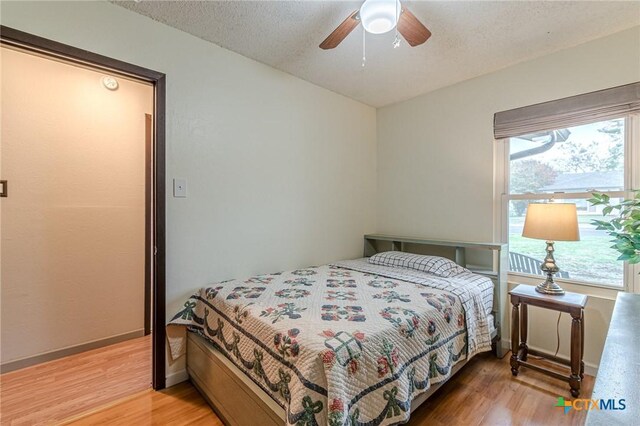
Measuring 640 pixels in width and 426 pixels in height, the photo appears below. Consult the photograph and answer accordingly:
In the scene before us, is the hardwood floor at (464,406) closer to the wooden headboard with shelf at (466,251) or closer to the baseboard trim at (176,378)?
the baseboard trim at (176,378)

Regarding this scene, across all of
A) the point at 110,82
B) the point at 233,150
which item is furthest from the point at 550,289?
the point at 110,82

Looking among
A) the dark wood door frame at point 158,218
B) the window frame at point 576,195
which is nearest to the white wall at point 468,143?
the window frame at point 576,195

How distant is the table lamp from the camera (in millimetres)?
1862

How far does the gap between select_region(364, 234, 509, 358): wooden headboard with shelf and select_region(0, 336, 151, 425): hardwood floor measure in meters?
2.38

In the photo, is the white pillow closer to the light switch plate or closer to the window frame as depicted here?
the window frame

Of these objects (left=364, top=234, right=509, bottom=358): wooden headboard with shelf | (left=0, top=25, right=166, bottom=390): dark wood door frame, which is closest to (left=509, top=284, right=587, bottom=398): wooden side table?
(left=364, top=234, right=509, bottom=358): wooden headboard with shelf

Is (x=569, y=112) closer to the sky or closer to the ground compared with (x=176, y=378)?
closer to the sky

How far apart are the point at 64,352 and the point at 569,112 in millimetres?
4385

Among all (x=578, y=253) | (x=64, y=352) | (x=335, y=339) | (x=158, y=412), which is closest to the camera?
(x=335, y=339)

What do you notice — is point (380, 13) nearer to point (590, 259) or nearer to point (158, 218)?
point (158, 218)

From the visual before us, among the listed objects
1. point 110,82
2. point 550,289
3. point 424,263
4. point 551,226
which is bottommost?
point 550,289

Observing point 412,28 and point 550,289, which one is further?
point 550,289

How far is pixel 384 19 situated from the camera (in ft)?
4.82

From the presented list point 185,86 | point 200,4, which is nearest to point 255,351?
point 185,86
